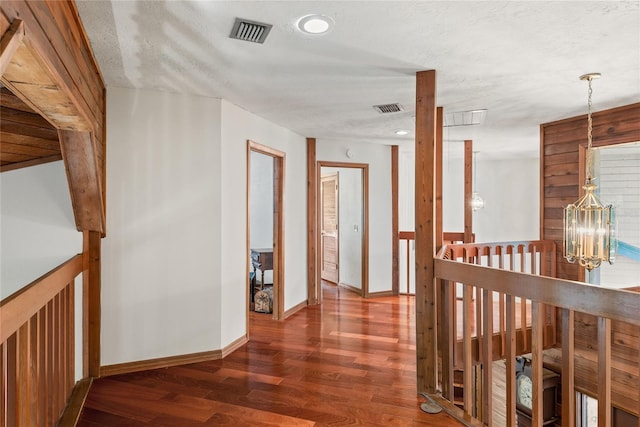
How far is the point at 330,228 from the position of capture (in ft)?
23.0

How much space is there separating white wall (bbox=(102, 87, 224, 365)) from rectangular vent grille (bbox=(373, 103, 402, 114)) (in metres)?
1.52

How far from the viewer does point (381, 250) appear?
5859mm

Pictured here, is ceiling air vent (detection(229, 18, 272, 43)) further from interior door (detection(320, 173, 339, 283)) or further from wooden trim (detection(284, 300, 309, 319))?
interior door (detection(320, 173, 339, 283))

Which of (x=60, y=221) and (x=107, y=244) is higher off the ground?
(x=60, y=221)

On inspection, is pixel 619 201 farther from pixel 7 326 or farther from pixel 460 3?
pixel 7 326

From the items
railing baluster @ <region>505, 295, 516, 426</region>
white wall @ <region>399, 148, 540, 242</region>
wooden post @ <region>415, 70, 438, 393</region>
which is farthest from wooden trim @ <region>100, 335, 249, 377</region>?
white wall @ <region>399, 148, 540, 242</region>

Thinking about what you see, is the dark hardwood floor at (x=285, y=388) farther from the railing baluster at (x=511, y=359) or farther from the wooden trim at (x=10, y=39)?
the wooden trim at (x=10, y=39)

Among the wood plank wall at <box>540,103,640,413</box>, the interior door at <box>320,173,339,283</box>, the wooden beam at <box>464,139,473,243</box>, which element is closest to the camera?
the wood plank wall at <box>540,103,640,413</box>

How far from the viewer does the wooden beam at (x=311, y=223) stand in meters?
5.22

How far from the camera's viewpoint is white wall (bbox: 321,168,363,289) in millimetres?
6047

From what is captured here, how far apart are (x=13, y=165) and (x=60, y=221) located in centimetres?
51

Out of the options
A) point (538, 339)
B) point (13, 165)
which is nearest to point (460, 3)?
point (538, 339)

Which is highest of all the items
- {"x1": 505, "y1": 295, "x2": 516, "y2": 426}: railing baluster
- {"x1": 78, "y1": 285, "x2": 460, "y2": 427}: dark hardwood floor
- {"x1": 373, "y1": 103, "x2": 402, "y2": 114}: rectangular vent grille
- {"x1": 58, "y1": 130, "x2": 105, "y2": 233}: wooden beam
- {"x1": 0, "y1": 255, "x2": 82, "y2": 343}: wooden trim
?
{"x1": 373, "y1": 103, "x2": 402, "y2": 114}: rectangular vent grille

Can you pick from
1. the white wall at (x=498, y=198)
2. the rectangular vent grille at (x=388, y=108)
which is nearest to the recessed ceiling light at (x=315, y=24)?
the rectangular vent grille at (x=388, y=108)
